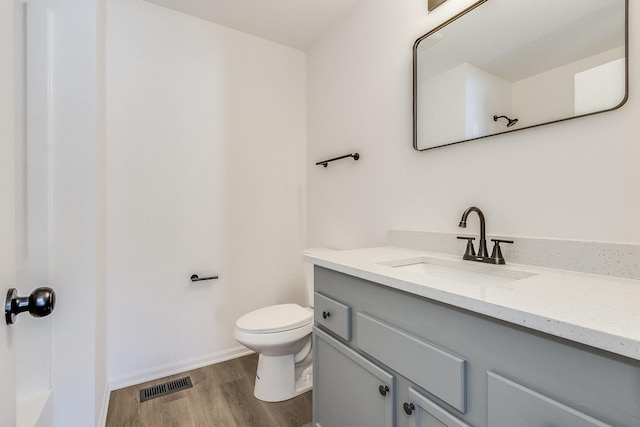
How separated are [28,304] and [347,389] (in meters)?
1.00

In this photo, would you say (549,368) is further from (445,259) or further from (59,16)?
(59,16)

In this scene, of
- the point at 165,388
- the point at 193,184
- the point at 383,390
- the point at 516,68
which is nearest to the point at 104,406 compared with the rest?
the point at 165,388

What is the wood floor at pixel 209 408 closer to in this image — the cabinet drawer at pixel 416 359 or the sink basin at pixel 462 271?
the cabinet drawer at pixel 416 359

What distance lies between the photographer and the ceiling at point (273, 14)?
1883 mm

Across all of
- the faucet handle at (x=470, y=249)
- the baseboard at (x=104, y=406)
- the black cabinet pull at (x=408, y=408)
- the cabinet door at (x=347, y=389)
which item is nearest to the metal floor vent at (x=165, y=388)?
the baseboard at (x=104, y=406)

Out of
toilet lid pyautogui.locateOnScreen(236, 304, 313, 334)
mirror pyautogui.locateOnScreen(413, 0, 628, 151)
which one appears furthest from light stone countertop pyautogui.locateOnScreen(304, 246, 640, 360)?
toilet lid pyautogui.locateOnScreen(236, 304, 313, 334)

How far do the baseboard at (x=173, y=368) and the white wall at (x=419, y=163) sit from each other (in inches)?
39.8

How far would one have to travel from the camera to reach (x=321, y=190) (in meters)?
2.28

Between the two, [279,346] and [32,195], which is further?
[279,346]

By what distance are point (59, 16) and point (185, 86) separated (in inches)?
32.6

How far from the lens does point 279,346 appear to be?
161 cm

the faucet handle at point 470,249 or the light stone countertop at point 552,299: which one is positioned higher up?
the faucet handle at point 470,249

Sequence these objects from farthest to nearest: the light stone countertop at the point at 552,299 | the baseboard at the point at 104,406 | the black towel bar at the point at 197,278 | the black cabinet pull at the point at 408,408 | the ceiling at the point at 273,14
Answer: the black towel bar at the point at 197,278 → the ceiling at the point at 273,14 → the baseboard at the point at 104,406 → the black cabinet pull at the point at 408,408 → the light stone countertop at the point at 552,299

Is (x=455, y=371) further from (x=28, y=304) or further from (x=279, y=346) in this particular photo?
(x=279, y=346)
